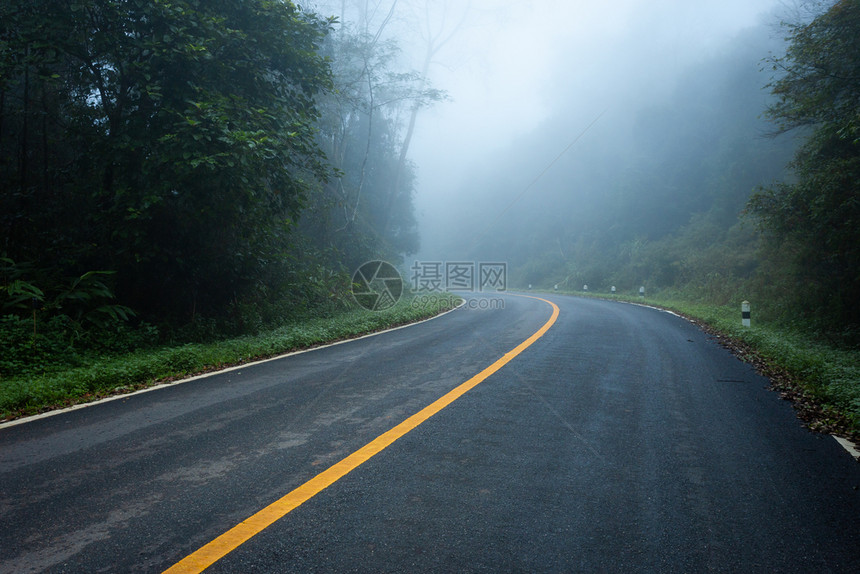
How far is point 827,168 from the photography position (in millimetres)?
9852

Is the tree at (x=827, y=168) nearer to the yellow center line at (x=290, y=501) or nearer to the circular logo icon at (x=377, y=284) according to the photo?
the yellow center line at (x=290, y=501)

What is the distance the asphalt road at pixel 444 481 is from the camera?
226cm

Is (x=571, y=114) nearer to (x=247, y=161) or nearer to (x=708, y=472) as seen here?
(x=247, y=161)

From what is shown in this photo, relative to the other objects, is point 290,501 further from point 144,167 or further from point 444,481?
point 144,167

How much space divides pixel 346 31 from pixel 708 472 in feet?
79.8

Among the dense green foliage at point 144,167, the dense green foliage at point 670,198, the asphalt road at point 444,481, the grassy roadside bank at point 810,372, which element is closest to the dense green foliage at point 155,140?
the dense green foliage at point 144,167

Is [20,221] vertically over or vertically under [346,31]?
under

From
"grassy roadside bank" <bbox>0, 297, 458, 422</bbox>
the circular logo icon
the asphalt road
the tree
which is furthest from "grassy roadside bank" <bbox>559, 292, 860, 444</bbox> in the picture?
the circular logo icon

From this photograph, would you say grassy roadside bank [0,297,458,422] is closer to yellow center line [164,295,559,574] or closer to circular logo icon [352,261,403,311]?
yellow center line [164,295,559,574]

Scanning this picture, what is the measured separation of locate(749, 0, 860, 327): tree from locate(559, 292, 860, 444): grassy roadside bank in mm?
1345

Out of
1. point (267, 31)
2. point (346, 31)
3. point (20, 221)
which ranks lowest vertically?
point (20, 221)

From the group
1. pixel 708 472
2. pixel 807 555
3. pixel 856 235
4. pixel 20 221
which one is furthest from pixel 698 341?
pixel 20 221

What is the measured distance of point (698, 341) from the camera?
31.0 ft

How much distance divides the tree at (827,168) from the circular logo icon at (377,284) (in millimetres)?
12350
